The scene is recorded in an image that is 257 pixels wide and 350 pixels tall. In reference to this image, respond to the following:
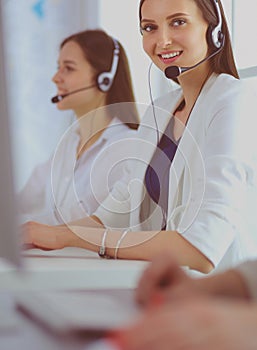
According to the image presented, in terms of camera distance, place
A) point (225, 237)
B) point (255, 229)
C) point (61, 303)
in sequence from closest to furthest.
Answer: point (61, 303) < point (225, 237) < point (255, 229)

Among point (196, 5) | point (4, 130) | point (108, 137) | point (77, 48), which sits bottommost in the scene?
point (108, 137)

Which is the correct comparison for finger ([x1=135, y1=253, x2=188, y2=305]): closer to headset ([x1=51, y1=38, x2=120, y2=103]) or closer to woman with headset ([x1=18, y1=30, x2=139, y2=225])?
woman with headset ([x1=18, y1=30, x2=139, y2=225])

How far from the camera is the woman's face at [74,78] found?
190cm

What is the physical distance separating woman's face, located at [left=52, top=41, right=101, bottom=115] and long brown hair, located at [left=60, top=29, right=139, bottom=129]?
0.05 feet

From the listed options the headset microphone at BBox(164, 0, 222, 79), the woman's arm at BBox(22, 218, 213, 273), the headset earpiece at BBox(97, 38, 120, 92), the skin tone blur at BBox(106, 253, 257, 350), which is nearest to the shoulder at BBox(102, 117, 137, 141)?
the headset earpiece at BBox(97, 38, 120, 92)

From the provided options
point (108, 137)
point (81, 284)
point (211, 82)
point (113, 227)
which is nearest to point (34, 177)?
point (108, 137)

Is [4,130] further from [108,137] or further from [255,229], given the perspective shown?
[108,137]

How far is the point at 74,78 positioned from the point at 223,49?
0.48 meters

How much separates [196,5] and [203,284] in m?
1.28

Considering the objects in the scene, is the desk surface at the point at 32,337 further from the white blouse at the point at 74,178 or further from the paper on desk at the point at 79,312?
the white blouse at the point at 74,178

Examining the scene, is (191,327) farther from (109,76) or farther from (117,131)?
(109,76)

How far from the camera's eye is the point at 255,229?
5.12ft

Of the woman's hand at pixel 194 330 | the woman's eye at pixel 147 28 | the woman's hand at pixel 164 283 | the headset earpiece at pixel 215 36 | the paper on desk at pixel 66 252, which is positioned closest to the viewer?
the woman's hand at pixel 194 330

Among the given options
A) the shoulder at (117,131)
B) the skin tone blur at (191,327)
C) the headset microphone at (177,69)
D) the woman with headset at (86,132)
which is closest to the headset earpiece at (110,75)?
the woman with headset at (86,132)
